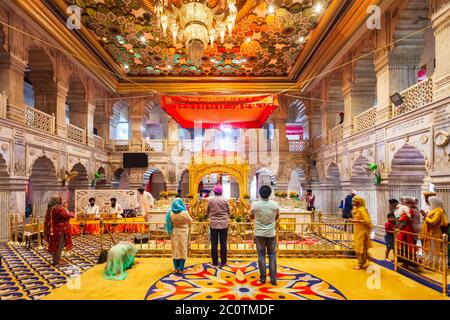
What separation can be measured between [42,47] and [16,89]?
2.07m

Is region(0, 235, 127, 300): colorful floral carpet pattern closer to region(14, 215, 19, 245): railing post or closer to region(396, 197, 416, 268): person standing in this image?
region(14, 215, 19, 245): railing post

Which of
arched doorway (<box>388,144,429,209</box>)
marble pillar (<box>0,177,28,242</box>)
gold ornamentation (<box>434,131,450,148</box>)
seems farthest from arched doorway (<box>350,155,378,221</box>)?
marble pillar (<box>0,177,28,242</box>)

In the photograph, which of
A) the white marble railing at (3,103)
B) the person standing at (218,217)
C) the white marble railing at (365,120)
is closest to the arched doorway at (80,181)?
the white marble railing at (3,103)

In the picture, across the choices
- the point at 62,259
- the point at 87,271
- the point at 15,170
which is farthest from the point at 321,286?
the point at 15,170

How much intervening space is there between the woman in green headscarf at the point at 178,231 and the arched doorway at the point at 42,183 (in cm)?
733

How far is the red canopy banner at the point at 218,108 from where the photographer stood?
331 inches

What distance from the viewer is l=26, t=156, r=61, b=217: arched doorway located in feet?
32.6

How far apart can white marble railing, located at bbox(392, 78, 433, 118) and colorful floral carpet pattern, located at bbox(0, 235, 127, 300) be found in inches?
303

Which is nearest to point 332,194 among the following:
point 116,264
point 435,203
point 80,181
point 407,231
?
point 407,231

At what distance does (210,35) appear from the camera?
7.18 meters

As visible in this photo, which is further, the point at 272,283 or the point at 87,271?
the point at 87,271

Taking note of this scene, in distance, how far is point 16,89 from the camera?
808 centimetres

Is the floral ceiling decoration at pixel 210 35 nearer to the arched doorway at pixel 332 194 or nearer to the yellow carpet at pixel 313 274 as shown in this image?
the yellow carpet at pixel 313 274
